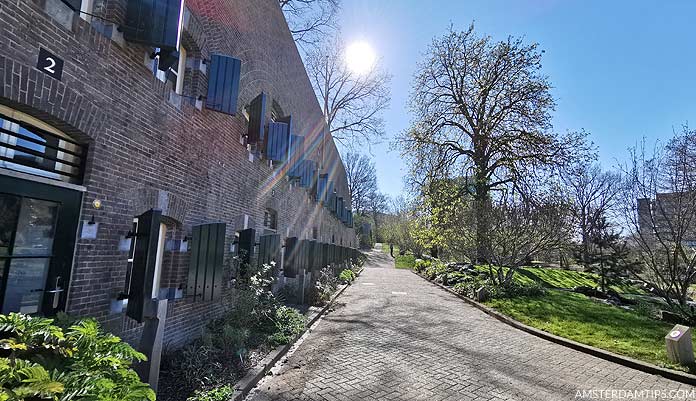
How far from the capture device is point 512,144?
1864 centimetres

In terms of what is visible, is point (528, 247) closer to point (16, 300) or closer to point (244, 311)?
point (244, 311)

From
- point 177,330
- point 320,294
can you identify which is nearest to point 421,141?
point 320,294

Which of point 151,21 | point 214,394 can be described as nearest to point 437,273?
point 214,394

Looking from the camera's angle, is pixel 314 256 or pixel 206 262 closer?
pixel 206 262

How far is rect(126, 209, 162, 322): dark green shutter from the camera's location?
4.16 metres

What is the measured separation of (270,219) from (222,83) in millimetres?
5296

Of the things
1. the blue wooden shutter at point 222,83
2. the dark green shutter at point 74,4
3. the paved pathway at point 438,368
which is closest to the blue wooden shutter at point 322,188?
the paved pathway at point 438,368

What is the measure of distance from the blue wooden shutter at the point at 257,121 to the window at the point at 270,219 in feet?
8.45

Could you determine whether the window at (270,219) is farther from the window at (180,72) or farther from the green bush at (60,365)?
the green bush at (60,365)

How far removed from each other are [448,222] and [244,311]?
1164 centimetres

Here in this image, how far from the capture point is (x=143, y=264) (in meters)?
4.34

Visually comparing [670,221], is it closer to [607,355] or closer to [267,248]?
[607,355]

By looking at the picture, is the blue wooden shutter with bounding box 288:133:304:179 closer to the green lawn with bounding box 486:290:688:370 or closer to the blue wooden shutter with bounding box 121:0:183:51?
the blue wooden shutter with bounding box 121:0:183:51

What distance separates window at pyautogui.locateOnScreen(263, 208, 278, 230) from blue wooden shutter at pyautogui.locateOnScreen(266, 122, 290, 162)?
1827mm
